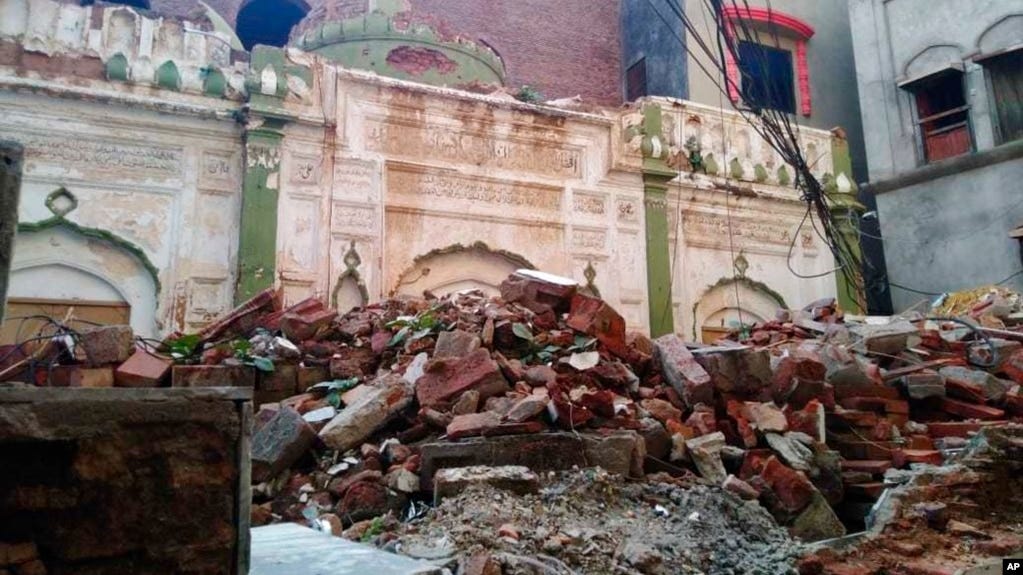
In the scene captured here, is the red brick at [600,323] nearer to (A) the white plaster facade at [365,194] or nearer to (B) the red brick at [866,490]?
(B) the red brick at [866,490]

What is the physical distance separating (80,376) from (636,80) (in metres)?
13.3

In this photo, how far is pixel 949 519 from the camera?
135 inches

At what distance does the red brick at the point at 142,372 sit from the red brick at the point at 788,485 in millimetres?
3836

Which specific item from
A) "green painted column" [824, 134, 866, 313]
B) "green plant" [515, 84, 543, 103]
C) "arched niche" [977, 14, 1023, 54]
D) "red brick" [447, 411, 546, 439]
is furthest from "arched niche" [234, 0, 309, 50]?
"red brick" [447, 411, 546, 439]

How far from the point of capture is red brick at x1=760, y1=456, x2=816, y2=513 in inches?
143

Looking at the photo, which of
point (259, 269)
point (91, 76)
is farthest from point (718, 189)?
point (91, 76)

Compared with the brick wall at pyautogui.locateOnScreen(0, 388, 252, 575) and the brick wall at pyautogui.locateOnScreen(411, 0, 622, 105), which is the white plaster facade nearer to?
the brick wall at pyautogui.locateOnScreen(411, 0, 622, 105)

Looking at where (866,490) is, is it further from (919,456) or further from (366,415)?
(366,415)

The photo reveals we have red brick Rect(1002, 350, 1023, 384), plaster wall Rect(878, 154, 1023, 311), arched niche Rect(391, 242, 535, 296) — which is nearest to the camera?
red brick Rect(1002, 350, 1023, 384)

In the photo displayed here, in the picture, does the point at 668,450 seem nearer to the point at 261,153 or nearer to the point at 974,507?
the point at 974,507

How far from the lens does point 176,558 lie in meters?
1.46

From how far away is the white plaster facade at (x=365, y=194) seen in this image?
7.27 metres

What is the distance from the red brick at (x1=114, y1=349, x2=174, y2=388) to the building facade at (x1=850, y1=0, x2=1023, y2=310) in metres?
11.5

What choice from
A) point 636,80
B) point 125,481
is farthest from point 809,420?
point 636,80
